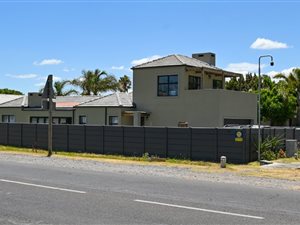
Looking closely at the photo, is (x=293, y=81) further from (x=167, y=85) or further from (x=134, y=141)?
(x=134, y=141)

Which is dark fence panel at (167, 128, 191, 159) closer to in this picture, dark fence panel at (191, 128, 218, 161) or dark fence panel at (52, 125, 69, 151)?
dark fence panel at (191, 128, 218, 161)

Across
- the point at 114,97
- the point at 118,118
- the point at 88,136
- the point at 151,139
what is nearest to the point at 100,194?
the point at 151,139

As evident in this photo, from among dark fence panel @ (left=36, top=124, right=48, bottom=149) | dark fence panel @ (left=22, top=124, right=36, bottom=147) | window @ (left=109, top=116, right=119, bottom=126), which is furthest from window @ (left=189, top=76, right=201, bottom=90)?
dark fence panel @ (left=22, top=124, right=36, bottom=147)

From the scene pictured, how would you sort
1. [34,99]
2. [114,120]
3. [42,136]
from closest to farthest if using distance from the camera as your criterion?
[42,136]
[114,120]
[34,99]

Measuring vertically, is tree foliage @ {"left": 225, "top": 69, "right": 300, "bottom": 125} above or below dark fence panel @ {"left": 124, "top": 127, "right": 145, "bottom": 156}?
above

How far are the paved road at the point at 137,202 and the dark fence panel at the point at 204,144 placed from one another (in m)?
7.17

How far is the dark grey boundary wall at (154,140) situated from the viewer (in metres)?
21.4

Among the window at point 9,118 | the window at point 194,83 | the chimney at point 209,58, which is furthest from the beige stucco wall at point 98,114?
the chimney at point 209,58

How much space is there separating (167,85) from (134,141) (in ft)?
37.8

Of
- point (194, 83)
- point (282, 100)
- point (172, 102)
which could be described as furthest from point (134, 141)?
point (282, 100)

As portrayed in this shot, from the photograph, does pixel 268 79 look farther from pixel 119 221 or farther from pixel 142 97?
pixel 119 221

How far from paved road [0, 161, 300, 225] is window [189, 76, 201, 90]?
2099 cm

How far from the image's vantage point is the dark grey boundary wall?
21422 millimetres

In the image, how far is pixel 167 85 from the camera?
35.1 meters
